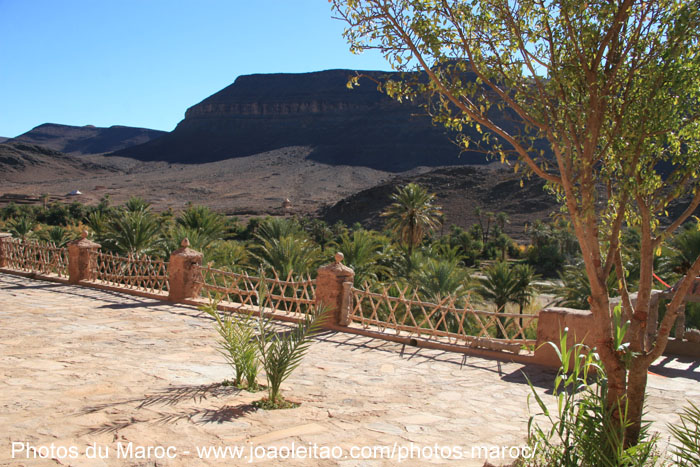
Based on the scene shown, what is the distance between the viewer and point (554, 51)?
3.93 metres

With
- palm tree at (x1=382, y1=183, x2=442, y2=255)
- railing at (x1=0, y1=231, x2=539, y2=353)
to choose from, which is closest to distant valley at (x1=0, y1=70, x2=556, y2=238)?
palm tree at (x1=382, y1=183, x2=442, y2=255)

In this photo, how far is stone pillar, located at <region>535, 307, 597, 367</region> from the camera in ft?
21.7

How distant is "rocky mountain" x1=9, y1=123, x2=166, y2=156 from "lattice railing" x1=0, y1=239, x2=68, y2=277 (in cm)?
16220

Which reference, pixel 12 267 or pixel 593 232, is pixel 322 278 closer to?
pixel 593 232

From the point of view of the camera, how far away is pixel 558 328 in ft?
22.6

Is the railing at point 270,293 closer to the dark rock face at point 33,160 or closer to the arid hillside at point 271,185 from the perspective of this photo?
the arid hillside at point 271,185

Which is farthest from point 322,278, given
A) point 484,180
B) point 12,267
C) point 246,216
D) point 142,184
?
point 142,184

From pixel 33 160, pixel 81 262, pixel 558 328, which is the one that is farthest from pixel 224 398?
pixel 33 160

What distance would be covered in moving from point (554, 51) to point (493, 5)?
0.59 metres

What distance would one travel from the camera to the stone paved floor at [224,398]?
157 inches

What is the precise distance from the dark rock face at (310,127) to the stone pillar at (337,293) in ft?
309

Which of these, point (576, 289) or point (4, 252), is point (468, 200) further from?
Answer: point (4, 252)

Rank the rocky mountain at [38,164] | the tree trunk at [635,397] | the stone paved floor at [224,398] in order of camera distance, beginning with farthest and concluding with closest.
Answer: the rocky mountain at [38,164] < the stone paved floor at [224,398] < the tree trunk at [635,397]

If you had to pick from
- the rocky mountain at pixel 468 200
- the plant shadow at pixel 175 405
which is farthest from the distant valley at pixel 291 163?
the plant shadow at pixel 175 405
